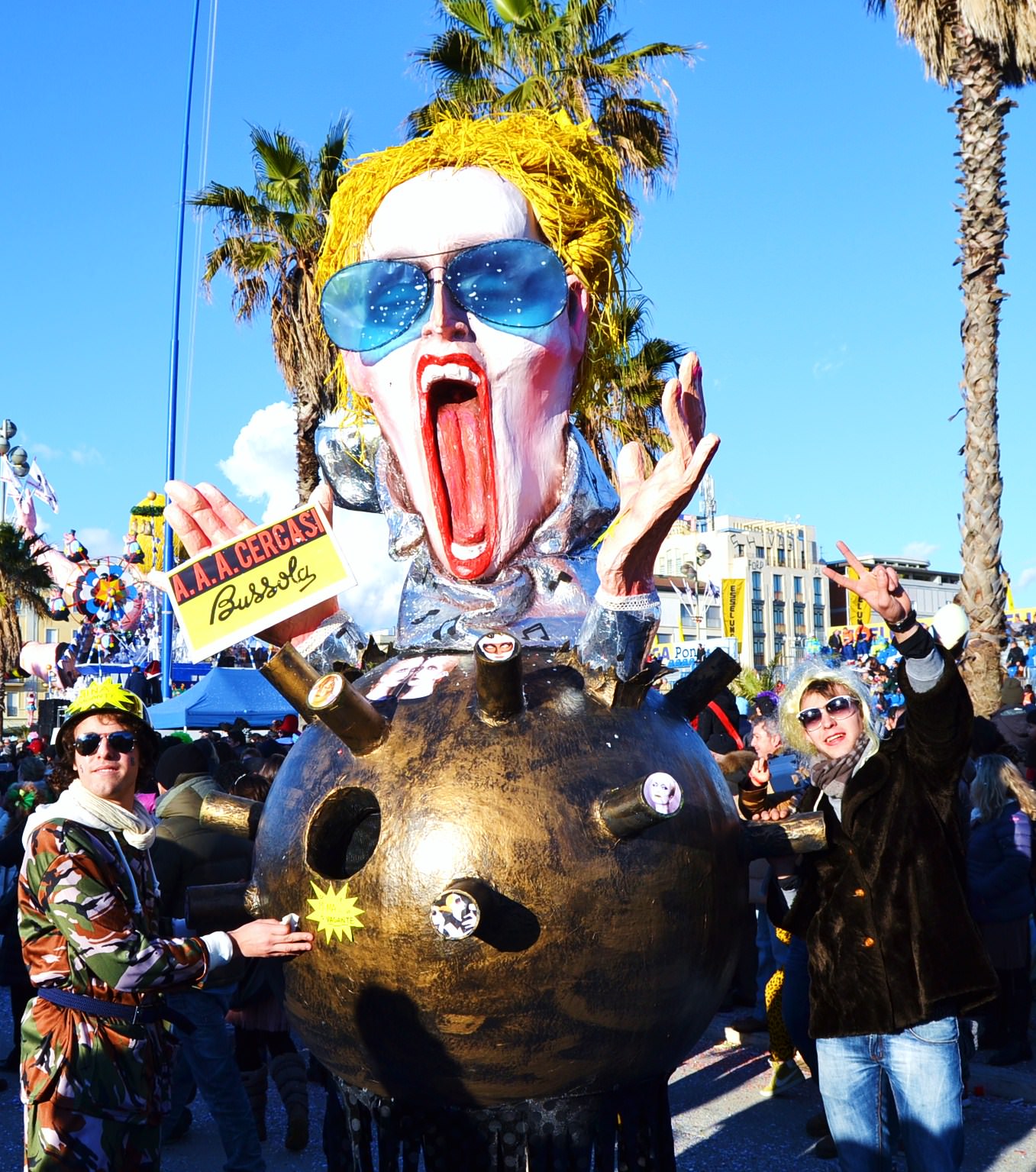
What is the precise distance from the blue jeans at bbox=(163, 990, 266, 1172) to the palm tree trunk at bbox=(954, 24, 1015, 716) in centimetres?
780

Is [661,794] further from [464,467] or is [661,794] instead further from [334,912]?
[464,467]

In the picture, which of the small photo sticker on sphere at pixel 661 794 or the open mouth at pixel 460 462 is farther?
the open mouth at pixel 460 462

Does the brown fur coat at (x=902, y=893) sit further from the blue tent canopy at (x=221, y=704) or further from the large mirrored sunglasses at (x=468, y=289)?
the blue tent canopy at (x=221, y=704)

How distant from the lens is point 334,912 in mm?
2625

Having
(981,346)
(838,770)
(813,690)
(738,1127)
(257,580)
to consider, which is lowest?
(738,1127)

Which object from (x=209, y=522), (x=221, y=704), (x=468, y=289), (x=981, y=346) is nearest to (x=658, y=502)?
(x=468, y=289)

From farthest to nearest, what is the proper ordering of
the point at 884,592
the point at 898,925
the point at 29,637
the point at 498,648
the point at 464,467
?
1. the point at 29,637
2. the point at 464,467
3. the point at 898,925
4. the point at 884,592
5. the point at 498,648

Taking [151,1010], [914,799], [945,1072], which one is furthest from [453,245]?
[945,1072]

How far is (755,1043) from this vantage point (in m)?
6.41

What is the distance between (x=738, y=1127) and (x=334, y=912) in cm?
317

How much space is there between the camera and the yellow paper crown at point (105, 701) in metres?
3.04

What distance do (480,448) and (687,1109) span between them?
3.35 m

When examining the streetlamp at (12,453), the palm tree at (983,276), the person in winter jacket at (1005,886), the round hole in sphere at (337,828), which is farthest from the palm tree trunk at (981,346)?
the streetlamp at (12,453)

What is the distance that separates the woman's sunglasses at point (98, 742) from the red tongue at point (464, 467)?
3.64ft
